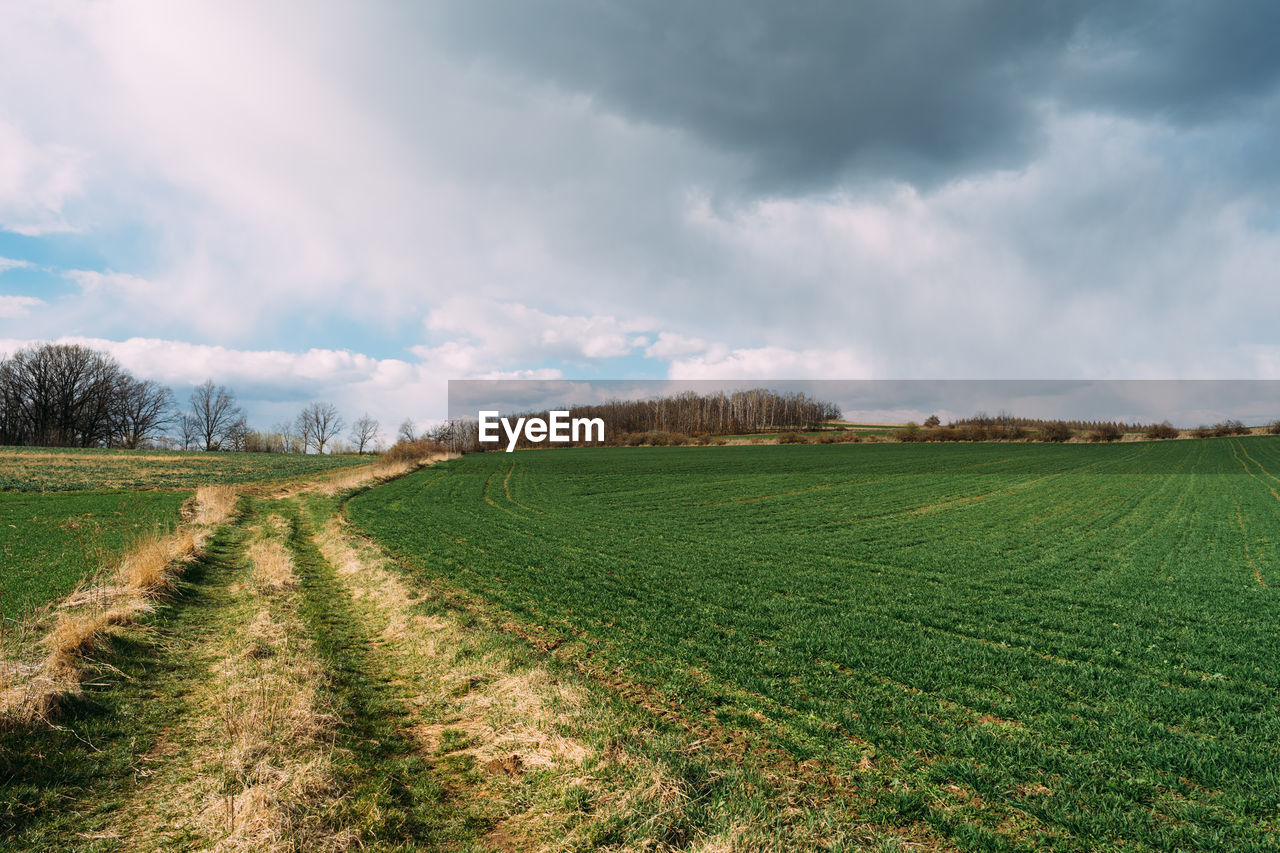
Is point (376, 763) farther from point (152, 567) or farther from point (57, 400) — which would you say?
point (57, 400)

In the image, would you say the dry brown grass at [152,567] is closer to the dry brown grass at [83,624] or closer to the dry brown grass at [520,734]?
the dry brown grass at [83,624]

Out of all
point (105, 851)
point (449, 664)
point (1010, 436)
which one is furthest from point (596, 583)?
point (1010, 436)

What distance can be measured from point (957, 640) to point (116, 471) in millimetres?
61973

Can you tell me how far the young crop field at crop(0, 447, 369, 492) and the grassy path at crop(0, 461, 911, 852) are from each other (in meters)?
39.2

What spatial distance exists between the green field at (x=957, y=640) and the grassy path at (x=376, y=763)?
1034 millimetres

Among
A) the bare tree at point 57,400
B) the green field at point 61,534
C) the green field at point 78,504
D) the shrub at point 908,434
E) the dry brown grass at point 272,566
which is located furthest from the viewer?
the shrub at point 908,434

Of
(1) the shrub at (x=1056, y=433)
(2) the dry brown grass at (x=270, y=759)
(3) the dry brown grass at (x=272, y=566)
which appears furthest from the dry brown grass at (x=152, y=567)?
(1) the shrub at (x=1056, y=433)

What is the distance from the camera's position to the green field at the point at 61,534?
38.9 ft

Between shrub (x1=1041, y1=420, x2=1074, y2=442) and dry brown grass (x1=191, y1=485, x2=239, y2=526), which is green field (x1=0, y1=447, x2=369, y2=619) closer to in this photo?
dry brown grass (x1=191, y1=485, x2=239, y2=526)

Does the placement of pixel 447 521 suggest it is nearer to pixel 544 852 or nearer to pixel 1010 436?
pixel 544 852

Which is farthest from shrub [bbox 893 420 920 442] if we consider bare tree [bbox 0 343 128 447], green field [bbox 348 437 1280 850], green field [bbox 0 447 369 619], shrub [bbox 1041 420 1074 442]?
bare tree [bbox 0 343 128 447]

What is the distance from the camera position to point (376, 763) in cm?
590

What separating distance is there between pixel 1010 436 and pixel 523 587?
396ft

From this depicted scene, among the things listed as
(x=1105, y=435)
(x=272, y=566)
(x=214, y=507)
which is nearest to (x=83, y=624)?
(x=272, y=566)
